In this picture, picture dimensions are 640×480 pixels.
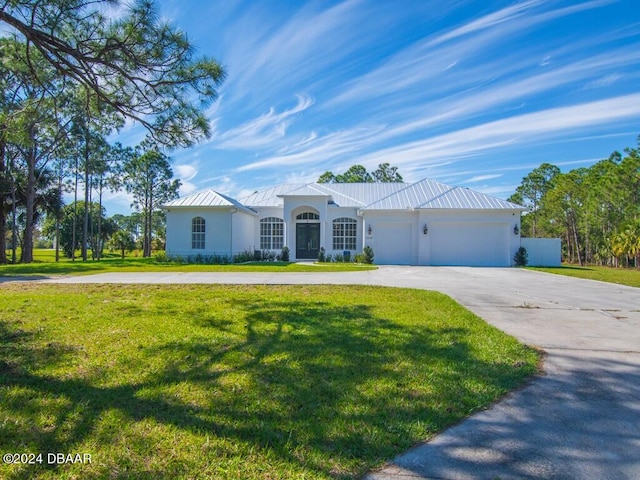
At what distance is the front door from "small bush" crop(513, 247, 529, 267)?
1064cm

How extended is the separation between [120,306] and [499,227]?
736 inches

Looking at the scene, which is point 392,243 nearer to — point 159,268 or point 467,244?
point 467,244

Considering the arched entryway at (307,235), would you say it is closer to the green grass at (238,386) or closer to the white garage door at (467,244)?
the white garage door at (467,244)

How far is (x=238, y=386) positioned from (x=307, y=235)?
18.8m

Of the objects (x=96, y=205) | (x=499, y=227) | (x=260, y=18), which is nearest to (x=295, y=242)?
(x=499, y=227)

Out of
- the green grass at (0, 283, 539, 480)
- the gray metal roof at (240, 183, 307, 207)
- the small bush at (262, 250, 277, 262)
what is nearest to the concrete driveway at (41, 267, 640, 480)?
the green grass at (0, 283, 539, 480)

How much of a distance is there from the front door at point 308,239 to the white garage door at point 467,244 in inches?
253

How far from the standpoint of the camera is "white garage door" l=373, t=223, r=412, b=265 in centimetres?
2039

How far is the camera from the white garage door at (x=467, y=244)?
1978 cm

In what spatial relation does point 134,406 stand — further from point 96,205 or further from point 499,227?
point 96,205

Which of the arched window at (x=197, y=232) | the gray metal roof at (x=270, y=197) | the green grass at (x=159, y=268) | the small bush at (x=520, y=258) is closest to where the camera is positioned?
the green grass at (x=159, y=268)

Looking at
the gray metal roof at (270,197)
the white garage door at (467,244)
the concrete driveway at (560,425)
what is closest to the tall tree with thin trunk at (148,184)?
the gray metal roof at (270,197)

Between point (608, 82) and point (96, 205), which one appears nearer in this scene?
point (608, 82)

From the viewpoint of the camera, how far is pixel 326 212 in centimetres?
2116
